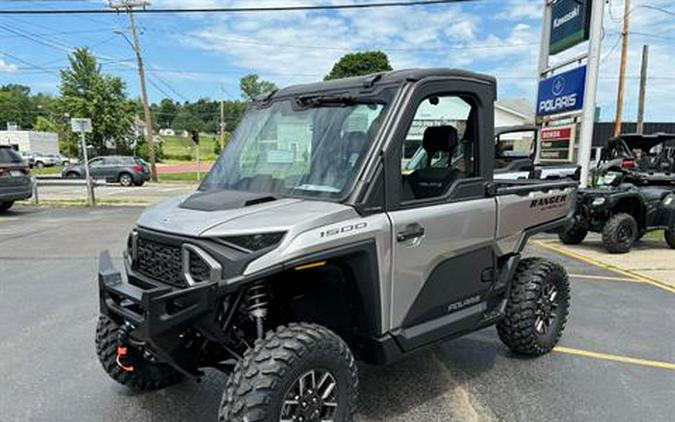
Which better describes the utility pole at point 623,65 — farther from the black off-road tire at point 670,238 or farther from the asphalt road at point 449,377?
the asphalt road at point 449,377

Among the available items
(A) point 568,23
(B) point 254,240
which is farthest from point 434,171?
(A) point 568,23

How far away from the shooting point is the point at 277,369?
2562 millimetres

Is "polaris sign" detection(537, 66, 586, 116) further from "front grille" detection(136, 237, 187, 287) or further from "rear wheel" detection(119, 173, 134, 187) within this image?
"rear wheel" detection(119, 173, 134, 187)

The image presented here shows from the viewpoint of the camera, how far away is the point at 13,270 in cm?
783

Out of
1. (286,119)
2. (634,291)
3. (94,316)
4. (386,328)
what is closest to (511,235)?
(386,328)

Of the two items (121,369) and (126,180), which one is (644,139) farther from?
(126,180)

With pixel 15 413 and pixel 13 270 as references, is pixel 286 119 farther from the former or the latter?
pixel 13 270

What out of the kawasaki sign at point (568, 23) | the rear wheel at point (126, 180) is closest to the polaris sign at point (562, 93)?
the kawasaki sign at point (568, 23)

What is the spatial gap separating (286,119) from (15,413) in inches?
105

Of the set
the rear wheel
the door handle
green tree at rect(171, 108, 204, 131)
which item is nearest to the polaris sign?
the door handle

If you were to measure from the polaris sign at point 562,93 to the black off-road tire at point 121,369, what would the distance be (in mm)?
10092

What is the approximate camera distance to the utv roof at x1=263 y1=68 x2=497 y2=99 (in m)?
3.21

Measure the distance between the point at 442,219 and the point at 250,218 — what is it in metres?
1.26

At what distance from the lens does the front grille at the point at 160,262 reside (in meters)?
2.79
